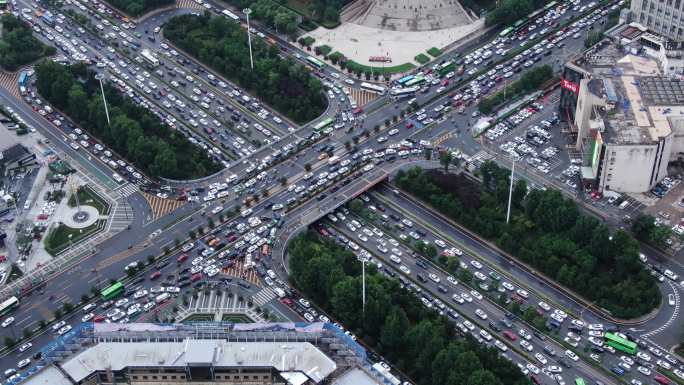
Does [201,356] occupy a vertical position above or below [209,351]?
below

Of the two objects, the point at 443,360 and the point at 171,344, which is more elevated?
the point at 171,344

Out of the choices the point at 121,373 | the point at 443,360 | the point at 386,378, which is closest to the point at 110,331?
the point at 121,373

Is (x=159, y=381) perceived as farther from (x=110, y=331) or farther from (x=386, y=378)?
(x=386, y=378)

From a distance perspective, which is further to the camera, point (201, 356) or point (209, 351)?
point (209, 351)

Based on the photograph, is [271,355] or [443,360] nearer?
[271,355]

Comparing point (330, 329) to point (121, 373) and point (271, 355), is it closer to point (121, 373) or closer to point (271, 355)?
point (271, 355)

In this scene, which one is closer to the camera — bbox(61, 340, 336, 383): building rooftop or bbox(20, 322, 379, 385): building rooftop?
bbox(61, 340, 336, 383): building rooftop

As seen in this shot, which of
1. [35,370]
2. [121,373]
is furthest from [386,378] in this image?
A: [35,370]

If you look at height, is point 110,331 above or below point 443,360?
above

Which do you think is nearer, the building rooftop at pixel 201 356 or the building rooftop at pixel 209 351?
the building rooftop at pixel 201 356
